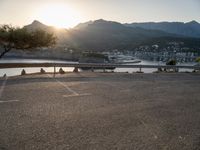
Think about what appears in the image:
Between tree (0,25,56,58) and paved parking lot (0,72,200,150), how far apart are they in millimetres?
18751

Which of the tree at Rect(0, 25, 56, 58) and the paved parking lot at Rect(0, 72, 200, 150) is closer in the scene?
the paved parking lot at Rect(0, 72, 200, 150)

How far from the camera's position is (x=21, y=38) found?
30875 mm

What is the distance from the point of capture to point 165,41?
650 feet

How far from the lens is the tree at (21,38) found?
30.5 m

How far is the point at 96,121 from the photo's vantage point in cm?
819

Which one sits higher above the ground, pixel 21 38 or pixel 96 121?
pixel 21 38

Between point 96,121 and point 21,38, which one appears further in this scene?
point 21,38

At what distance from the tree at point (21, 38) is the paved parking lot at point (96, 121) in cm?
1875

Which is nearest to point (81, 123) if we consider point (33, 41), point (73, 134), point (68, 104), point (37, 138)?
point (73, 134)

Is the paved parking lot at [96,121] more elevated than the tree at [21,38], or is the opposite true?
the tree at [21,38]

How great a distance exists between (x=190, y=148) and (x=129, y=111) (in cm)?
340

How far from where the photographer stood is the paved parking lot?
641 cm

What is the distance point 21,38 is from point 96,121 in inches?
973

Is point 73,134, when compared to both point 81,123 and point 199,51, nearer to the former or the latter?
point 81,123
